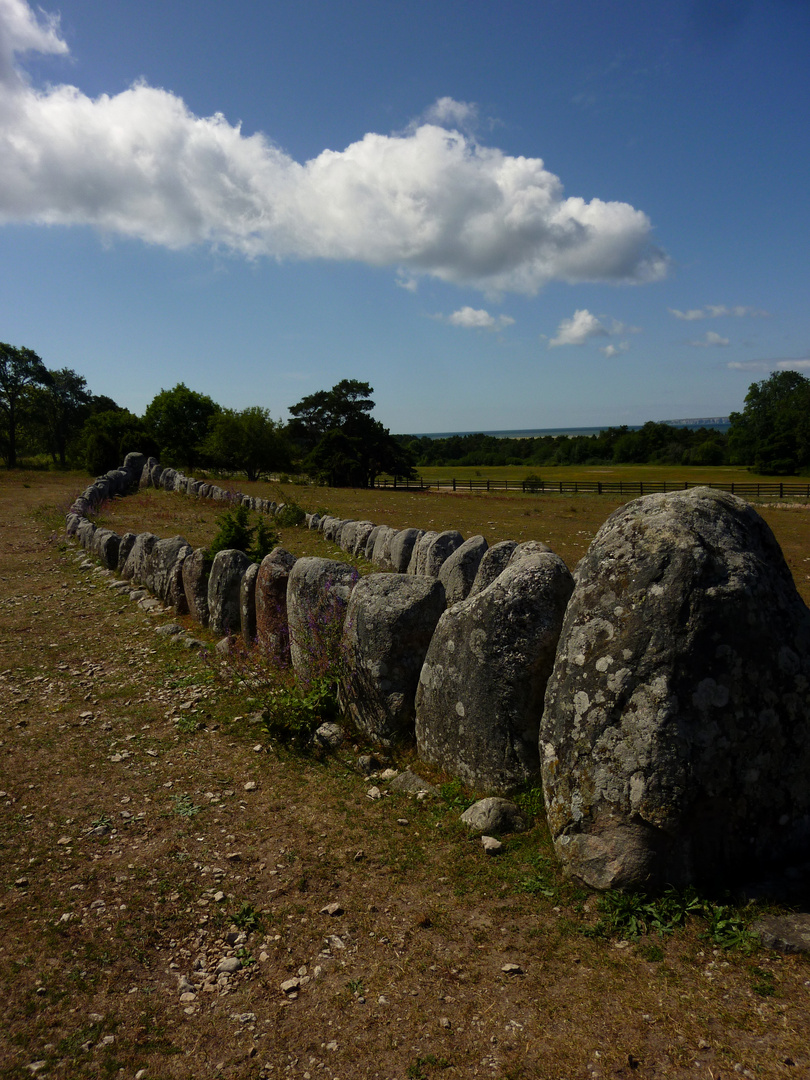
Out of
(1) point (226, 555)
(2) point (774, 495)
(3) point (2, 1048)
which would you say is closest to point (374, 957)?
(3) point (2, 1048)

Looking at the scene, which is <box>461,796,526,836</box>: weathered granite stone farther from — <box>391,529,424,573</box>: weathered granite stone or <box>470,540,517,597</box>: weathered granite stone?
<box>391,529,424,573</box>: weathered granite stone

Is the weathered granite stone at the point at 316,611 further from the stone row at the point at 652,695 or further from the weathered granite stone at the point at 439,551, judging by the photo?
the weathered granite stone at the point at 439,551

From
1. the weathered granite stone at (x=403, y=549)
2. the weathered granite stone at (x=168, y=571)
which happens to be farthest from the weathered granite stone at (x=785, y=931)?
the weathered granite stone at (x=403, y=549)

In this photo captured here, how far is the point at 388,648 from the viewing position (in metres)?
6.64

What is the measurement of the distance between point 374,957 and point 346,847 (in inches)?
45.7

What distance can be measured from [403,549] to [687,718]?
427 inches

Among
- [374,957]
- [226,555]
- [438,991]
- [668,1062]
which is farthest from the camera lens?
[226,555]

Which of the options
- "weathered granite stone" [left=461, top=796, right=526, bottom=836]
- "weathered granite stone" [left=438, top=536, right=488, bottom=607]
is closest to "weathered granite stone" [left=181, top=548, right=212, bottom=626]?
"weathered granite stone" [left=438, top=536, right=488, bottom=607]

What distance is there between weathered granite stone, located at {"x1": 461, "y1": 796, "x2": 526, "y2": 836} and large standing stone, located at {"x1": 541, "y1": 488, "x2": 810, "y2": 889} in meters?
0.60

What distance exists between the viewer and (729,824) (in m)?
4.21

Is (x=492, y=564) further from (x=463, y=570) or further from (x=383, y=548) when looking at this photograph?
(x=383, y=548)

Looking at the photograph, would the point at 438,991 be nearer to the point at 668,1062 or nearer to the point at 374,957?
the point at 374,957

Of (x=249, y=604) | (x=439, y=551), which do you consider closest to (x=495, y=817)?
(x=249, y=604)

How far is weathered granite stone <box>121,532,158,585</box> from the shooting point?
14.1 m
